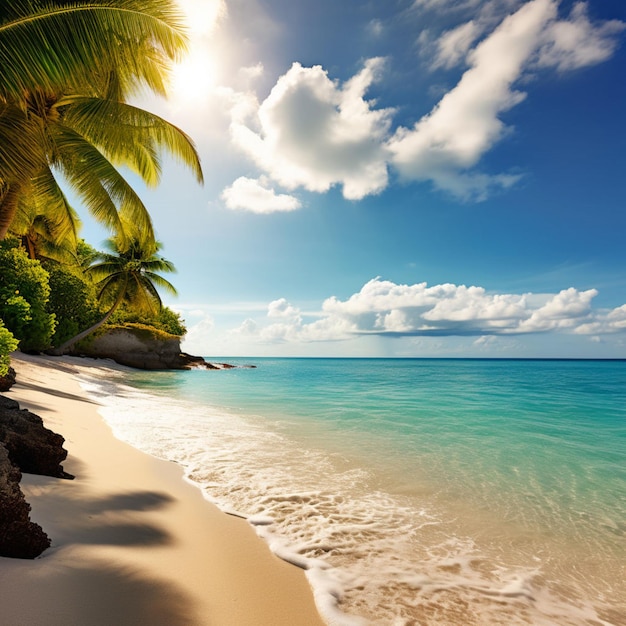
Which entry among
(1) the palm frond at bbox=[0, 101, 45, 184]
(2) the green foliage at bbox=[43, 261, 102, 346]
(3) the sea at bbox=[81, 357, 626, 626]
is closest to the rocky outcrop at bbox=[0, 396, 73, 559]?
(3) the sea at bbox=[81, 357, 626, 626]

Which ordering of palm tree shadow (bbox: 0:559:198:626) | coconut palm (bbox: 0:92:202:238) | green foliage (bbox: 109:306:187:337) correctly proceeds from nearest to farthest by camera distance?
palm tree shadow (bbox: 0:559:198:626)
coconut palm (bbox: 0:92:202:238)
green foliage (bbox: 109:306:187:337)

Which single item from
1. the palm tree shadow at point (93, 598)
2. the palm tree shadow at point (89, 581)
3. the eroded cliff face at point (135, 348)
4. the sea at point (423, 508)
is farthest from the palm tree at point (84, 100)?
the eroded cliff face at point (135, 348)

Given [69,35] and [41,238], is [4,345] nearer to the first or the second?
[69,35]

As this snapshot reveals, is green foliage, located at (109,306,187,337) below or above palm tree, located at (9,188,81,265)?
below

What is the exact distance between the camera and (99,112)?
845cm

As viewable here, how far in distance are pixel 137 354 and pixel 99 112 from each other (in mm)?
27964

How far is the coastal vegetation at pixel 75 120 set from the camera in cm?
507

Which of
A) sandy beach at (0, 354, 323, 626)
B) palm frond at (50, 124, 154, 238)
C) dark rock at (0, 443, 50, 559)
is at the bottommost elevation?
sandy beach at (0, 354, 323, 626)

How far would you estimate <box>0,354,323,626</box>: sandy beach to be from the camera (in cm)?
195

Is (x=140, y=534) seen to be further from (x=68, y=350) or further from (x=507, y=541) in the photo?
(x=68, y=350)

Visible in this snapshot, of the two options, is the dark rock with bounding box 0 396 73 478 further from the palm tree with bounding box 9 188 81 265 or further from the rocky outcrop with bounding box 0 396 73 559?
the palm tree with bounding box 9 188 81 265

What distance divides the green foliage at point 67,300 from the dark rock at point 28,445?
24507 mm

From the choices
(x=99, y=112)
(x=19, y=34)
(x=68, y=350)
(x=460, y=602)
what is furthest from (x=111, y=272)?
(x=460, y=602)

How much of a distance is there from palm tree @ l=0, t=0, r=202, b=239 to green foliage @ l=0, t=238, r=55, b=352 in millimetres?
4994
